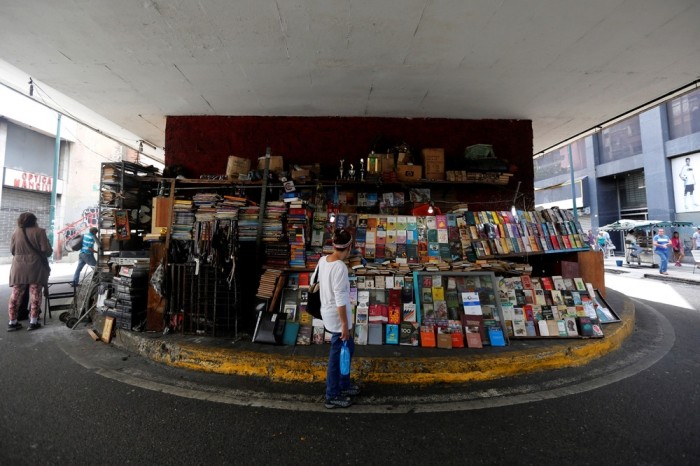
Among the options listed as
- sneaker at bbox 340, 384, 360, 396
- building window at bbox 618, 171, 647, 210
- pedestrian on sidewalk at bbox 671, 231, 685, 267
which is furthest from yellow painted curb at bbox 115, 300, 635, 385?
building window at bbox 618, 171, 647, 210

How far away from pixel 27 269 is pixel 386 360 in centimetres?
664

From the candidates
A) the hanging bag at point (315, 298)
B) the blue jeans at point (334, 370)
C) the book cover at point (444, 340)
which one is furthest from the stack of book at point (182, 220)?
the book cover at point (444, 340)

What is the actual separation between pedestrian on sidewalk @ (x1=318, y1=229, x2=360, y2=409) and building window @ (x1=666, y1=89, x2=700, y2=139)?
23.7 metres

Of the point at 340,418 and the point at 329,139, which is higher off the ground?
the point at 329,139

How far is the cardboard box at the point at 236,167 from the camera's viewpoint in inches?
251

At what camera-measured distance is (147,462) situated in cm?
235

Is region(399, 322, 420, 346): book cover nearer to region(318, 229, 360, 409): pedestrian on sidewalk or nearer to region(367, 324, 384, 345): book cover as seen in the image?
region(367, 324, 384, 345): book cover

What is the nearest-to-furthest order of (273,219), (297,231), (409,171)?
(297,231) → (273,219) → (409,171)

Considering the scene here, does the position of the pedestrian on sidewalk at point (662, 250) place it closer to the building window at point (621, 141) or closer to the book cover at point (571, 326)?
the building window at point (621, 141)

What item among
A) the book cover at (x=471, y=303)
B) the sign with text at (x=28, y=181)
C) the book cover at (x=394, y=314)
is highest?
the sign with text at (x=28, y=181)

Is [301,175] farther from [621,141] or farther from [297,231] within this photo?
[621,141]

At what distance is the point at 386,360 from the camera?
13.0ft

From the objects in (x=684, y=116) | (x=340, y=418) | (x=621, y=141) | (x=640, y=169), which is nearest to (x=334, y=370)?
(x=340, y=418)

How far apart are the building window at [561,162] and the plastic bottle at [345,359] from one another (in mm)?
26146
